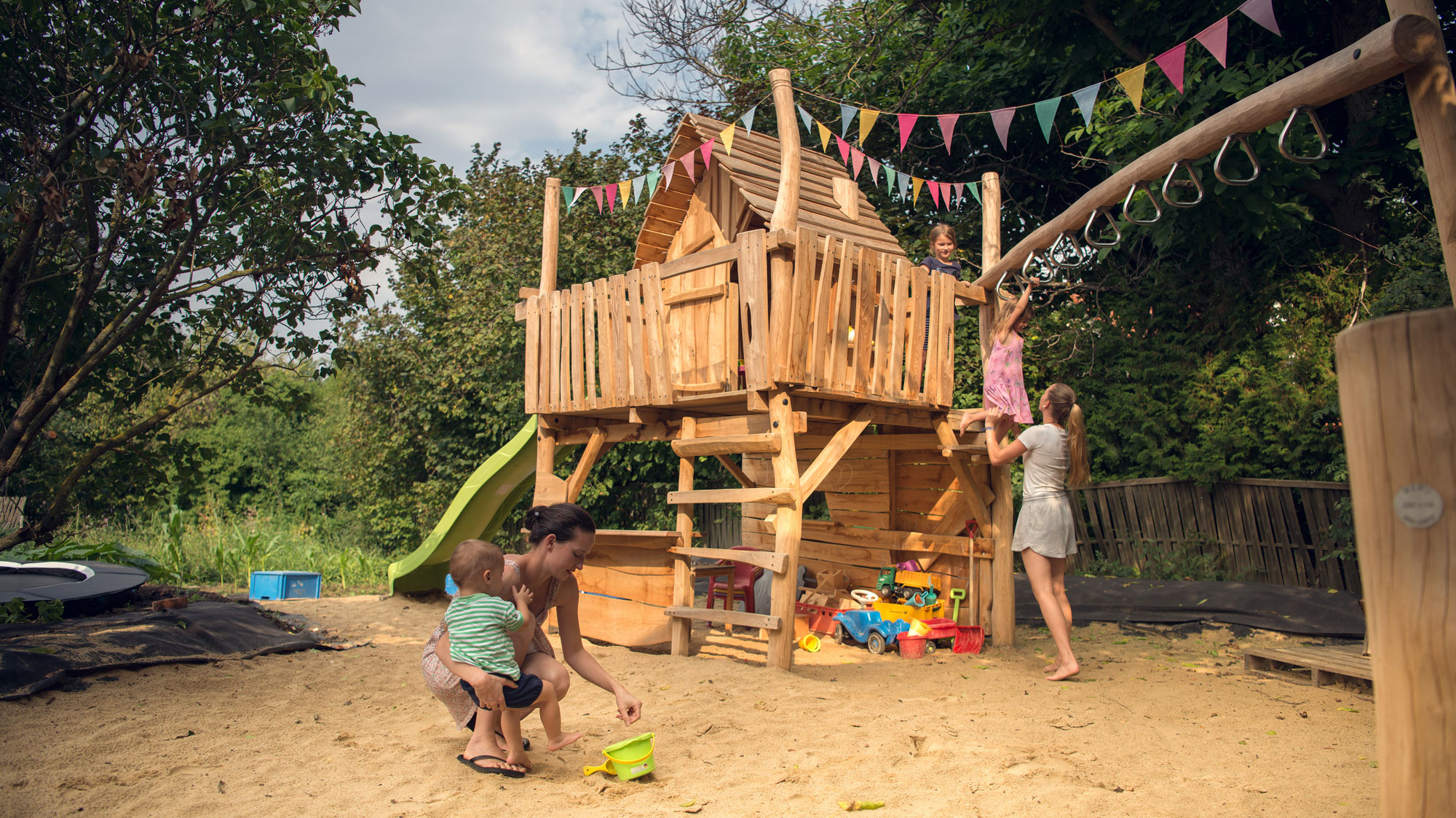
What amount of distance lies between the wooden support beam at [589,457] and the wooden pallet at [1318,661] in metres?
5.07

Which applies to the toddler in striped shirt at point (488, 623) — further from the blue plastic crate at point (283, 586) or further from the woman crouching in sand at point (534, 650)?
the blue plastic crate at point (283, 586)

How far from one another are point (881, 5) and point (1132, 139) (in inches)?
239

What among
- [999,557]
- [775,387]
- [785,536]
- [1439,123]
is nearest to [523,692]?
[785,536]

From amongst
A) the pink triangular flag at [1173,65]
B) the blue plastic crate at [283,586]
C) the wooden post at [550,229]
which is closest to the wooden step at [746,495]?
the wooden post at [550,229]

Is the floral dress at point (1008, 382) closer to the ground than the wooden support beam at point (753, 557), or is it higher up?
higher up

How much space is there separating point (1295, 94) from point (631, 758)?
412cm

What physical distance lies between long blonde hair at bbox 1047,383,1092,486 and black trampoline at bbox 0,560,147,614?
275 inches

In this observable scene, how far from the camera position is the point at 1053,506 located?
5465mm

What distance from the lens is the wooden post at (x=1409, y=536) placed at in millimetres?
1373

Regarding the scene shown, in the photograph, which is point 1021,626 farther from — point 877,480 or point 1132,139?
point 1132,139

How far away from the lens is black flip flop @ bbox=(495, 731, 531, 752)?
3.74m

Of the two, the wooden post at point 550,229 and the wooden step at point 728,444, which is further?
Answer: the wooden post at point 550,229

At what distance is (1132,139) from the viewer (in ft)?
28.2

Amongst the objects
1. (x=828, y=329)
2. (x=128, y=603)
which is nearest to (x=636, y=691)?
(x=828, y=329)
